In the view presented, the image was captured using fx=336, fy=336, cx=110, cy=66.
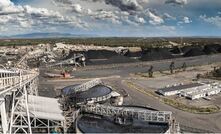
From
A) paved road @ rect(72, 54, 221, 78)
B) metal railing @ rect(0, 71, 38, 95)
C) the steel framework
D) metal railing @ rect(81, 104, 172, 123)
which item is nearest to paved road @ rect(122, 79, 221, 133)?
metal railing @ rect(81, 104, 172, 123)

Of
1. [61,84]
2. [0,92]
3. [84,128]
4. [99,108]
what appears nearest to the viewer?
[0,92]

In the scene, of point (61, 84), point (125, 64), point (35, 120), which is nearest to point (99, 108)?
point (35, 120)

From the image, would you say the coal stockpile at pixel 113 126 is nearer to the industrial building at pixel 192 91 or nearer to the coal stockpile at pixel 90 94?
the coal stockpile at pixel 90 94

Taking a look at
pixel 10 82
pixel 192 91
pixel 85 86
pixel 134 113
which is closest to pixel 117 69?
pixel 192 91

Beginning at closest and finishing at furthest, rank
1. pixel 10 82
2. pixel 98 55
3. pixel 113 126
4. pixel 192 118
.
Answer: pixel 10 82 < pixel 113 126 < pixel 192 118 < pixel 98 55

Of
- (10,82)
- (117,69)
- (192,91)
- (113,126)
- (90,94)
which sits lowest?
(117,69)

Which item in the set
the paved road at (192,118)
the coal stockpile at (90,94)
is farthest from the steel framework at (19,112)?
the paved road at (192,118)

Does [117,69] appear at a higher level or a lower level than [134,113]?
lower

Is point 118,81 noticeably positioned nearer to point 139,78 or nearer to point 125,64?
point 139,78

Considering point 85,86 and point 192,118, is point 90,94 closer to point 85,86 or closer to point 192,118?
point 85,86

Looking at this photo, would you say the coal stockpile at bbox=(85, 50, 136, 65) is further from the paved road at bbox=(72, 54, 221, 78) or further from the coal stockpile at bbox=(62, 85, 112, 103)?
the coal stockpile at bbox=(62, 85, 112, 103)
